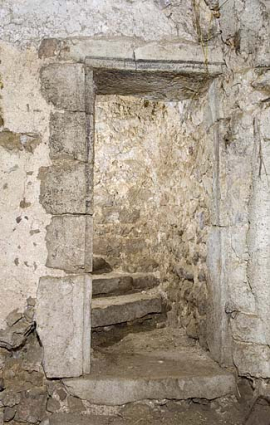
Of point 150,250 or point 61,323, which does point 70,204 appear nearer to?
point 61,323

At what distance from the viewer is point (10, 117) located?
220cm

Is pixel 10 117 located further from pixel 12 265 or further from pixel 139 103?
pixel 139 103

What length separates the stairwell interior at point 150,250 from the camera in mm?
2225

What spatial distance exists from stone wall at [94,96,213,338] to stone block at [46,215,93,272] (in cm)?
90

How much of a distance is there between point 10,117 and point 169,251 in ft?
6.30

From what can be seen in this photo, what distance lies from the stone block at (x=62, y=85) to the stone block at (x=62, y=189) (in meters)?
0.36

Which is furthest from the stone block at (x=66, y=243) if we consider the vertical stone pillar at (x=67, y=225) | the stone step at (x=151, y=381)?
the stone step at (x=151, y=381)

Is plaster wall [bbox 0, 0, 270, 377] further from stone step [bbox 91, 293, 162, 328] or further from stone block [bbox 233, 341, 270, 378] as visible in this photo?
stone step [bbox 91, 293, 162, 328]

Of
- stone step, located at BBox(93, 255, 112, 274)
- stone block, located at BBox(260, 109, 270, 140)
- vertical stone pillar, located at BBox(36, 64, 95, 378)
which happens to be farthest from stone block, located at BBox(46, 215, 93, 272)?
stone step, located at BBox(93, 255, 112, 274)

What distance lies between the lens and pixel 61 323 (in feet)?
7.06

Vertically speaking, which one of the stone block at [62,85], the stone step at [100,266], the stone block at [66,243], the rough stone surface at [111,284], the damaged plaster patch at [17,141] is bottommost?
the rough stone surface at [111,284]

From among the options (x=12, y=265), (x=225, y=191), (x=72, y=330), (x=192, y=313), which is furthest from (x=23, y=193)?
(x=192, y=313)

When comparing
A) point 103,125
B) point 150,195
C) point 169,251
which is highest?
point 103,125

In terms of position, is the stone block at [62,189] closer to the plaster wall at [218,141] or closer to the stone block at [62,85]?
the plaster wall at [218,141]
